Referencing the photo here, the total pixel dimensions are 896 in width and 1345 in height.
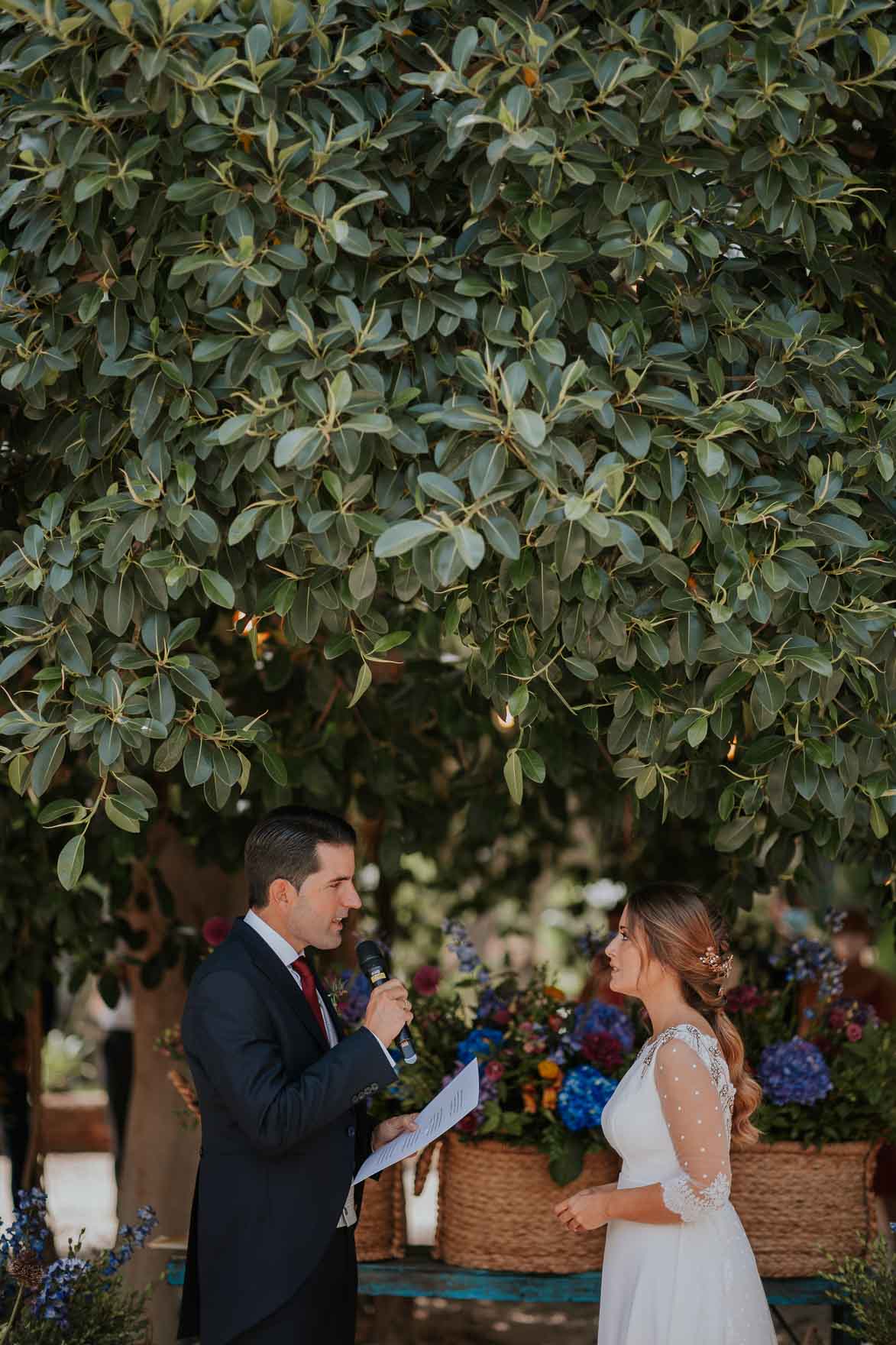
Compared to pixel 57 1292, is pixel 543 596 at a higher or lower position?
higher

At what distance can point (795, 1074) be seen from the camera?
3000 millimetres

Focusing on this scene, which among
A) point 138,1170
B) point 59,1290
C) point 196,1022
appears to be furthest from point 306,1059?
point 138,1170

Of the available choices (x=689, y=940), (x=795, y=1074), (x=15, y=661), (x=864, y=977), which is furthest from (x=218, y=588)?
(x=864, y=977)

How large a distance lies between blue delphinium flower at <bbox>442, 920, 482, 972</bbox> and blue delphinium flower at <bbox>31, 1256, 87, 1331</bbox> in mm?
1034

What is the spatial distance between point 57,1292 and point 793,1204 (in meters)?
1.59

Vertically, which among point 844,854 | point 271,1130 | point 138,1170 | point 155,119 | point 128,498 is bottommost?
point 138,1170

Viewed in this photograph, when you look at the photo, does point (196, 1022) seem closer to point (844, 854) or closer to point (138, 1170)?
point (844, 854)

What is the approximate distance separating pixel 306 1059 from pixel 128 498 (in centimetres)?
106

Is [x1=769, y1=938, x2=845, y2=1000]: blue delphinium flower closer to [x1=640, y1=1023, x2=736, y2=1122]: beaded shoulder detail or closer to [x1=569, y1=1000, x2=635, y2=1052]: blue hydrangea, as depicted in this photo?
[x1=569, y1=1000, x2=635, y2=1052]: blue hydrangea

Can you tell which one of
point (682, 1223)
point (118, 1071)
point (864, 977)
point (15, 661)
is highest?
point (15, 661)

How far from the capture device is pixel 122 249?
6.79 ft

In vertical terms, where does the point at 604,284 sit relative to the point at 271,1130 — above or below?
above

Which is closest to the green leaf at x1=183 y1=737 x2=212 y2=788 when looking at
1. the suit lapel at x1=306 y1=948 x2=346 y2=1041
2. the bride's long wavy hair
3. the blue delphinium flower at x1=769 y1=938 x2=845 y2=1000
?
the suit lapel at x1=306 y1=948 x2=346 y2=1041

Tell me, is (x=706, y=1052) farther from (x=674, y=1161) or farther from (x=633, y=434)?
(x=633, y=434)
